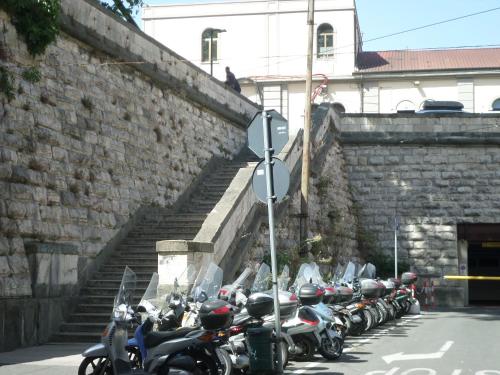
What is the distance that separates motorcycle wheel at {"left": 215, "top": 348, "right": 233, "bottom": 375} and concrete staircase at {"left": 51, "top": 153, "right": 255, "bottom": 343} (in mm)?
4744

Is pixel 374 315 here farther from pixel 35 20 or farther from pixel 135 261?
pixel 35 20

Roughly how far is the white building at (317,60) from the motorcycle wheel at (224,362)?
32989 mm

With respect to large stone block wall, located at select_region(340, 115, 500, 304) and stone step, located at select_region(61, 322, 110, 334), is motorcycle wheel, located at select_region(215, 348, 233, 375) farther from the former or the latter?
large stone block wall, located at select_region(340, 115, 500, 304)

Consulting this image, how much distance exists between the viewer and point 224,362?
A: 9266 millimetres

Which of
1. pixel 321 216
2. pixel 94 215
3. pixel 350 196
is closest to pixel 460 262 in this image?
pixel 350 196

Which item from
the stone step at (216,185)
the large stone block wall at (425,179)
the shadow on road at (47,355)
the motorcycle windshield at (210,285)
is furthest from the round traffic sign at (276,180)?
the large stone block wall at (425,179)

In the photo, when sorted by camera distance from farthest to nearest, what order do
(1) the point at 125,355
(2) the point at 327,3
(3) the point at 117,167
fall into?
(2) the point at 327,3 < (3) the point at 117,167 < (1) the point at 125,355

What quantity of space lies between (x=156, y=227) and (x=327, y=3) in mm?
29879

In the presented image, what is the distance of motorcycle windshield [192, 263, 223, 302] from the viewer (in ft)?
33.5

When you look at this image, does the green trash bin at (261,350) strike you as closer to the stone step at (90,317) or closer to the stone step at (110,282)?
the stone step at (90,317)

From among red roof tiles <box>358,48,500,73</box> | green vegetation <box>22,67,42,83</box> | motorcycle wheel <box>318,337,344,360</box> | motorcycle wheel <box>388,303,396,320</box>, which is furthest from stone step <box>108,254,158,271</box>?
red roof tiles <box>358,48,500,73</box>

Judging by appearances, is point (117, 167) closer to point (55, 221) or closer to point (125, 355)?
point (55, 221)

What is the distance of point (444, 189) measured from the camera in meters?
27.5

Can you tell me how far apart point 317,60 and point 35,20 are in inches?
1251
